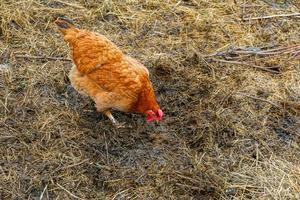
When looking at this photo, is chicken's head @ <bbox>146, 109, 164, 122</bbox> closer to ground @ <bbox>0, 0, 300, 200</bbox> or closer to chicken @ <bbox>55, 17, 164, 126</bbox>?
chicken @ <bbox>55, 17, 164, 126</bbox>

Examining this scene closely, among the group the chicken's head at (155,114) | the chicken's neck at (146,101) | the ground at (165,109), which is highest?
the chicken's neck at (146,101)

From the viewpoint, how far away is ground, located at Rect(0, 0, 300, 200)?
12.5ft

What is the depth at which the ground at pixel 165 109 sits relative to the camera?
3.80m

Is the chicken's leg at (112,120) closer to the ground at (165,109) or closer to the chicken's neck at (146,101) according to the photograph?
the ground at (165,109)

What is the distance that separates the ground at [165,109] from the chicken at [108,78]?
1.00ft

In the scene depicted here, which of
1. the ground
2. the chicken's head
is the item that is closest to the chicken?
the chicken's head

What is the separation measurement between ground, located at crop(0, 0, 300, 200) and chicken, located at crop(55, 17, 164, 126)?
31 centimetres

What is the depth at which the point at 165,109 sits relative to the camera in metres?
4.40

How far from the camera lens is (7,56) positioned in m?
4.82

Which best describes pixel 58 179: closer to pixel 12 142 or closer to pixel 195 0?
pixel 12 142

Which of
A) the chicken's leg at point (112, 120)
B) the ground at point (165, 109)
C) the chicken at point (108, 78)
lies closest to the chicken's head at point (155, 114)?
the chicken at point (108, 78)

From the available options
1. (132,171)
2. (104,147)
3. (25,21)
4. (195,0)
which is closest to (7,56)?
(25,21)

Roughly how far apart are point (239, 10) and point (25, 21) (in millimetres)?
2698

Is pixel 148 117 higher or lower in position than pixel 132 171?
higher
